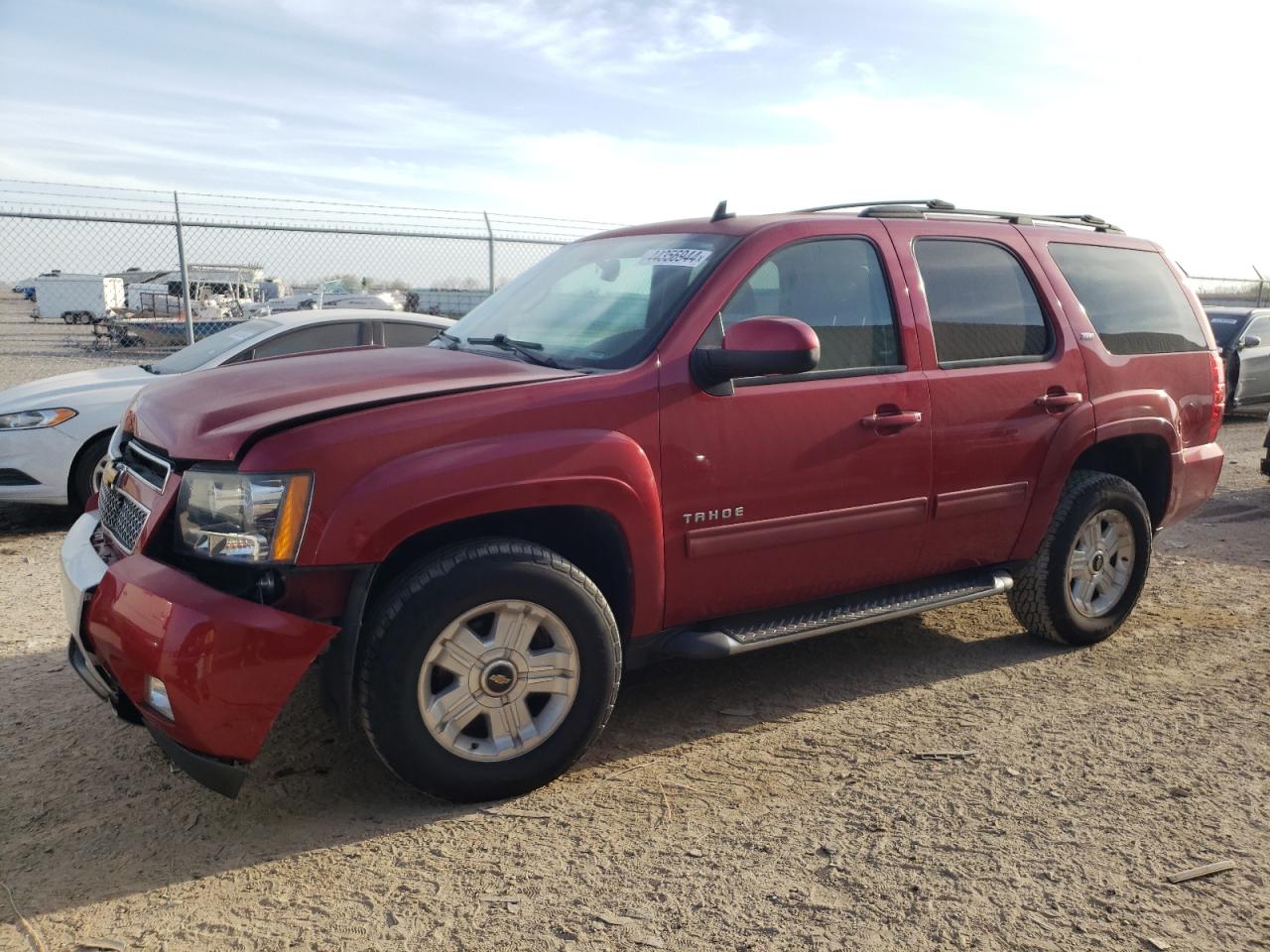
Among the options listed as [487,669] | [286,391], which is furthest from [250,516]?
[487,669]

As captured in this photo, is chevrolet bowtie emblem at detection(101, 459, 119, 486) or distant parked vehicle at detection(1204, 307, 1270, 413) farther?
distant parked vehicle at detection(1204, 307, 1270, 413)

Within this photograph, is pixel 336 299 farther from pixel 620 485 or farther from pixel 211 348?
pixel 620 485

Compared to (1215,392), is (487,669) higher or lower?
lower

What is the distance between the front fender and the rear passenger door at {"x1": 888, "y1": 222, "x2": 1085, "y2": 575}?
1.36m

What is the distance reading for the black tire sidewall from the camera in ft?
15.1

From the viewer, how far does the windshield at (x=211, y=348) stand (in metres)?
7.23

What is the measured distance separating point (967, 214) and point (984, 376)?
83 centimetres

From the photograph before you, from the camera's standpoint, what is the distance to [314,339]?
7.42m

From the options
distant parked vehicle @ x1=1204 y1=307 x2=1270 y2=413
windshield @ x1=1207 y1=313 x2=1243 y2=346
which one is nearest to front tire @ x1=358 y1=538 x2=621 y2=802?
distant parked vehicle @ x1=1204 y1=307 x2=1270 y2=413

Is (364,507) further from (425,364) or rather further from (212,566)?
(425,364)

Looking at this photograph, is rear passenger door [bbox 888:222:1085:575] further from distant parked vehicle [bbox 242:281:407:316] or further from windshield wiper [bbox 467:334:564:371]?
distant parked vehicle [bbox 242:281:407:316]

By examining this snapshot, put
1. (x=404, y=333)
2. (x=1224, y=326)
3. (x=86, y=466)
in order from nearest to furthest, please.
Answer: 1. (x=86, y=466)
2. (x=404, y=333)
3. (x=1224, y=326)

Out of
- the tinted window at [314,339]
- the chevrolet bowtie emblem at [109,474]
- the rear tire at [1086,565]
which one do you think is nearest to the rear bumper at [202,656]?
the chevrolet bowtie emblem at [109,474]

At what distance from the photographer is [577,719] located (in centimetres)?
332
